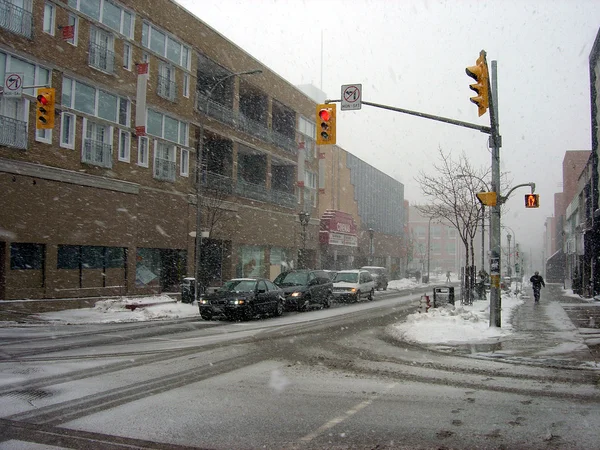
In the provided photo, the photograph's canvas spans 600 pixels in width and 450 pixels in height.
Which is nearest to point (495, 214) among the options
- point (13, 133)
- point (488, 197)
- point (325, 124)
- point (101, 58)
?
point (488, 197)

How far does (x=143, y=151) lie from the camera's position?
27.7 m

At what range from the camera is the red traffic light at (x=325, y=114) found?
14.6 metres

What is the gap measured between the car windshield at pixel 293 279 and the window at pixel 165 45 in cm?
1333

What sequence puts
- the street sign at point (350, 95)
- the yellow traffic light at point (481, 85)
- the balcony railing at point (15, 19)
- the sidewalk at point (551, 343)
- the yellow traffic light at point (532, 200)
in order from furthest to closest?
the balcony railing at point (15, 19) < the yellow traffic light at point (532, 200) < the street sign at point (350, 95) < the yellow traffic light at point (481, 85) < the sidewalk at point (551, 343)

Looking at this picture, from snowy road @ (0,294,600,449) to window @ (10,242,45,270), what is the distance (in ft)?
26.5

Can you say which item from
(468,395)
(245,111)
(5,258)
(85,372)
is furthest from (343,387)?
(245,111)

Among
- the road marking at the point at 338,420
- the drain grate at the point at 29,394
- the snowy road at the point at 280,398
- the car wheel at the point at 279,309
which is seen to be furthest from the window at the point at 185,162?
the road marking at the point at 338,420

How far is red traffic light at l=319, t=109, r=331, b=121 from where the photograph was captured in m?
14.6

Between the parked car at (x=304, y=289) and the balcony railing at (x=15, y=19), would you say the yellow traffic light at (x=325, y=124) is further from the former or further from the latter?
the balcony railing at (x=15, y=19)

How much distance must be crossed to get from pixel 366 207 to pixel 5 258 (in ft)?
158

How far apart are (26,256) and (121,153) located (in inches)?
276

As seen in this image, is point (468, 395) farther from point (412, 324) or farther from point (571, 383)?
point (412, 324)

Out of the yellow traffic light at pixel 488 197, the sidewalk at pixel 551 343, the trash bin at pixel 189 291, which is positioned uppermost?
the yellow traffic light at pixel 488 197

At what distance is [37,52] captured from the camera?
2152cm
